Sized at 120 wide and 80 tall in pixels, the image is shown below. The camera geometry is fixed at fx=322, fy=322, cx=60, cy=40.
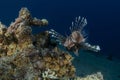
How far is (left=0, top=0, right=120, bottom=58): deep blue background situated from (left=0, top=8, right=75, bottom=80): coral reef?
47064 mm

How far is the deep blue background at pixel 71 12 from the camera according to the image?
65.6 m

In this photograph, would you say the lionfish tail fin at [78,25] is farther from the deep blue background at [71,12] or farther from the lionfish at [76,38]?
the deep blue background at [71,12]

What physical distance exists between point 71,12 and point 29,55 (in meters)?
82.4

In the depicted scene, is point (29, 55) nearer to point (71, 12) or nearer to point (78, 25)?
point (78, 25)

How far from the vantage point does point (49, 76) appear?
17.0 ft

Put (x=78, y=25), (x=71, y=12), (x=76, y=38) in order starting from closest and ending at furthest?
1. (x=76, y=38)
2. (x=78, y=25)
3. (x=71, y=12)

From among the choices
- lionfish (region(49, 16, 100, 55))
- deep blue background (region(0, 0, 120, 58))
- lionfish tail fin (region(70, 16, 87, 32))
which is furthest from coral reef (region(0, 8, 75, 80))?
deep blue background (region(0, 0, 120, 58))

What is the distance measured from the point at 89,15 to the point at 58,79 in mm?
80174

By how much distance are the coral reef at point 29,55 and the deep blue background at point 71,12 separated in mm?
47064

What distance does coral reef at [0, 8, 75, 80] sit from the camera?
16.0ft

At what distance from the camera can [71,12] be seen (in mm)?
87438

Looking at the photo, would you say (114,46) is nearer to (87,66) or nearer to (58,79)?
(87,66)

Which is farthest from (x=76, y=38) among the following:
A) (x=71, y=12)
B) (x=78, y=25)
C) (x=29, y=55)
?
(x=71, y=12)

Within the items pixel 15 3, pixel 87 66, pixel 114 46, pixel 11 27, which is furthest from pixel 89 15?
pixel 11 27
